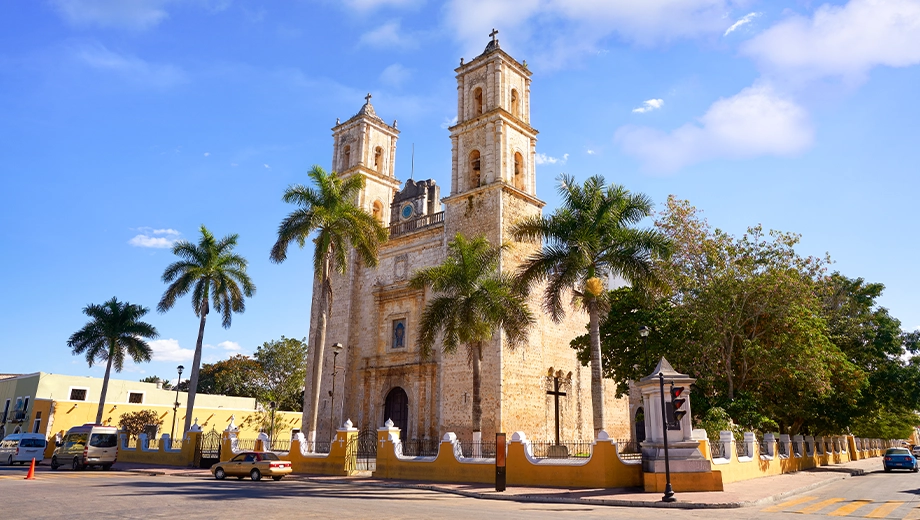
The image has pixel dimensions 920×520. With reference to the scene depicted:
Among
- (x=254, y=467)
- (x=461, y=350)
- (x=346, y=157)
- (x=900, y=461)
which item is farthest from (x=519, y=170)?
(x=900, y=461)

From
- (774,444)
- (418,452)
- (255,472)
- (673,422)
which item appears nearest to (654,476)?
(673,422)

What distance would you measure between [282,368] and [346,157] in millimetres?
22101

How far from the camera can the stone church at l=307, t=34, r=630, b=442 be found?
84.3ft

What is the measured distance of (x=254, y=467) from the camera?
19172mm

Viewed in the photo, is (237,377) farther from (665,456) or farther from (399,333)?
(665,456)

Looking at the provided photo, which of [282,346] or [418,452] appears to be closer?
[418,452]

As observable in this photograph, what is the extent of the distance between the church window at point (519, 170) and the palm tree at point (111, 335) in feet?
75.9

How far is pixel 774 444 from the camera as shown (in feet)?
72.7

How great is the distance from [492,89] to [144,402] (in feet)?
113

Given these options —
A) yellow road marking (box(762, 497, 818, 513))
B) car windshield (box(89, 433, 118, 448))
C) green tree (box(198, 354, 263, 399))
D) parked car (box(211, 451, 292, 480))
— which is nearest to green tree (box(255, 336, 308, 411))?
Result: green tree (box(198, 354, 263, 399))

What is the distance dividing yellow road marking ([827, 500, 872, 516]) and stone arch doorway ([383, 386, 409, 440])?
60.8 ft

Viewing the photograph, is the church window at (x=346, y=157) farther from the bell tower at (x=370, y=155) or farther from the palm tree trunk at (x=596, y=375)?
the palm tree trunk at (x=596, y=375)

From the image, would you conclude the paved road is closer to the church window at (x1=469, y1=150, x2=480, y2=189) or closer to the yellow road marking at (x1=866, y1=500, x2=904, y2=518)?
the yellow road marking at (x1=866, y1=500, x2=904, y2=518)

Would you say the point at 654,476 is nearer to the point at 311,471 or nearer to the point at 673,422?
the point at 673,422
